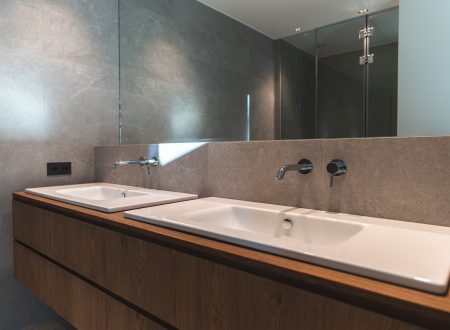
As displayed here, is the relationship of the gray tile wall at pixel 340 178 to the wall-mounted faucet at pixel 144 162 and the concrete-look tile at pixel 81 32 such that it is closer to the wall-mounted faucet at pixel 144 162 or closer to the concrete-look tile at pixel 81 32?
the wall-mounted faucet at pixel 144 162

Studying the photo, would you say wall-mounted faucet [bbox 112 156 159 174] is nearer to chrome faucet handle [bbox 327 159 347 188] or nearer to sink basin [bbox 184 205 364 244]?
sink basin [bbox 184 205 364 244]

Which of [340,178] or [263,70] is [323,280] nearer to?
[340,178]

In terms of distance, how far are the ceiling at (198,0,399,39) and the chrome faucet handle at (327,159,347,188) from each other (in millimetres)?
526

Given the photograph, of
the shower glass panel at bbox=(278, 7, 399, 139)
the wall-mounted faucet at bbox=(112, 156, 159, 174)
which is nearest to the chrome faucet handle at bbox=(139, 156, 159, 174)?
the wall-mounted faucet at bbox=(112, 156, 159, 174)

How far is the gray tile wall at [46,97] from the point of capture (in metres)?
Result: 1.69

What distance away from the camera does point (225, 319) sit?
72 centimetres

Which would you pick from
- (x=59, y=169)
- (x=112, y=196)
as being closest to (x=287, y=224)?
(x=112, y=196)

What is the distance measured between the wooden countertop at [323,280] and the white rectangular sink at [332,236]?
0.7 inches

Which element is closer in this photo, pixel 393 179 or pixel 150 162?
pixel 393 179

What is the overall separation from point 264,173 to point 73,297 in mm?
923

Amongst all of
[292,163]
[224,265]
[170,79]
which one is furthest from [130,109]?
[224,265]

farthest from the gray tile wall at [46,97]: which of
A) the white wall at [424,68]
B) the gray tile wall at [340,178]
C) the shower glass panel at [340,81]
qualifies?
the white wall at [424,68]

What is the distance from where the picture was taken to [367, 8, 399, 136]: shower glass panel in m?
1.00

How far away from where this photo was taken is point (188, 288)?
80 centimetres
